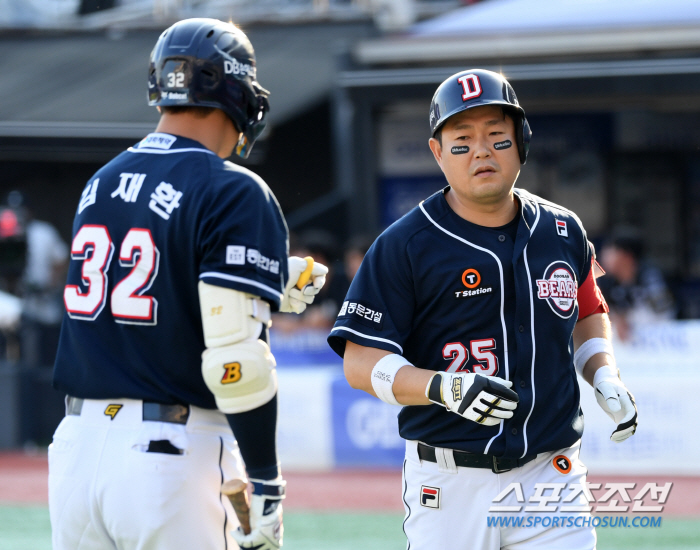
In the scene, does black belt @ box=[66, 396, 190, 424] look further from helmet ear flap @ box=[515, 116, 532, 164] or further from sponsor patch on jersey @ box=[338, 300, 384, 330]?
helmet ear flap @ box=[515, 116, 532, 164]

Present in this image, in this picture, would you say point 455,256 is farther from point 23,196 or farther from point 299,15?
point 299,15

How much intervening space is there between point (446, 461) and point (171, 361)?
0.97 metres

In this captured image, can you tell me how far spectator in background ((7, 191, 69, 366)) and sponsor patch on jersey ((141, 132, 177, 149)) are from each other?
25.0ft

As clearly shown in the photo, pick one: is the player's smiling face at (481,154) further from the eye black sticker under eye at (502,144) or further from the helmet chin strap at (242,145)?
the helmet chin strap at (242,145)

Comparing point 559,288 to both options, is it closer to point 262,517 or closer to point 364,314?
point 364,314

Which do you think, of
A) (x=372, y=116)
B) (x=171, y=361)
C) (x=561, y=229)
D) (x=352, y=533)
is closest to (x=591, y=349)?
(x=561, y=229)

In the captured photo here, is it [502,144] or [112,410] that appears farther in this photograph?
[502,144]

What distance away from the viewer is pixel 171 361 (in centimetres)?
264

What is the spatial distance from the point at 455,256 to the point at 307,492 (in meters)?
5.13

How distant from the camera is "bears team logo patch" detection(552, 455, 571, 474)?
316 cm

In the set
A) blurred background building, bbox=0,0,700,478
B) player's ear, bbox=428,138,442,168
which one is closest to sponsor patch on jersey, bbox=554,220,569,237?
player's ear, bbox=428,138,442,168

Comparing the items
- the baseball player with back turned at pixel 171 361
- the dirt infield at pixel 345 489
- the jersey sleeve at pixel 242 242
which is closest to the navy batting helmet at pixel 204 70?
the baseball player with back turned at pixel 171 361

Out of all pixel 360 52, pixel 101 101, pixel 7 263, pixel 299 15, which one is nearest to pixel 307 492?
pixel 7 263

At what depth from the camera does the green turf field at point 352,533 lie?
20.3ft
